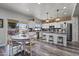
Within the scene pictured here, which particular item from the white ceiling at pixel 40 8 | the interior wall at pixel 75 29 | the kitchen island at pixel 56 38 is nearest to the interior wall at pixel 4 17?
the white ceiling at pixel 40 8

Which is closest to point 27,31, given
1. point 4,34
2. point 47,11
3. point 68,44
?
point 4,34

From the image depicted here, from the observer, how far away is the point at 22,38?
10.1 feet

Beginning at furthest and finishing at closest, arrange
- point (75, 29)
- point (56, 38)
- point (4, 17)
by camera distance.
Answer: point (75, 29) < point (56, 38) < point (4, 17)

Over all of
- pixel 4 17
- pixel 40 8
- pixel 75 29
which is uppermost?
pixel 40 8

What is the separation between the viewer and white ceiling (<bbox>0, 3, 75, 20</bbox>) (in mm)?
2863

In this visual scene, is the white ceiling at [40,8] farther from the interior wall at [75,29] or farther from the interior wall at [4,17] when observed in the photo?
the interior wall at [75,29]

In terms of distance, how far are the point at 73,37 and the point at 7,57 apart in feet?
7.20

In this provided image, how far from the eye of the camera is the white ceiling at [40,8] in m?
2.86

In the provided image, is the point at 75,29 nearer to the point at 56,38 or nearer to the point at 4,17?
the point at 56,38

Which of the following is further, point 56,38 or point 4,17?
point 56,38

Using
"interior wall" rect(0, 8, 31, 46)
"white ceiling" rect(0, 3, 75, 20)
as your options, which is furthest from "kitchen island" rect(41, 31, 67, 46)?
"interior wall" rect(0, 8, 31, 46)

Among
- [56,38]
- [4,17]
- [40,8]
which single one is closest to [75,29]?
[56,38]

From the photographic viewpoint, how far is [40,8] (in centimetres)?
295

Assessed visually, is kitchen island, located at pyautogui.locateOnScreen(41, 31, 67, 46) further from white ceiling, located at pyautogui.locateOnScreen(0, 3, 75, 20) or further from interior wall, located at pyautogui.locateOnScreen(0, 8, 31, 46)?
interior wall, located at pyautogui.locateOnScreen(0, 8, 31, 46)
